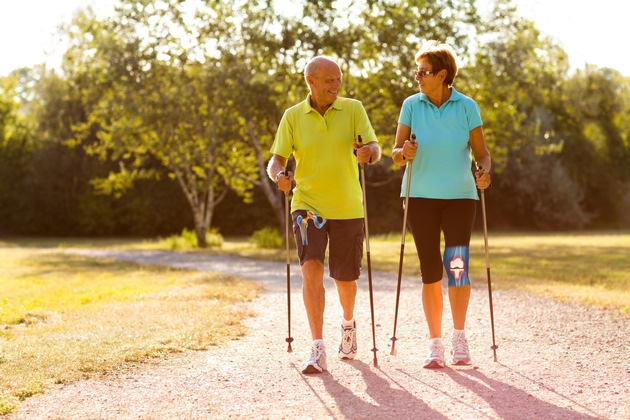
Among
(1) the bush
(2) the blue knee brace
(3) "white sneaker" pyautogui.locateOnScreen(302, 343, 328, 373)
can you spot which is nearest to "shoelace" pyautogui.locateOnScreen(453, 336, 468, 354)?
(2) the blue knee brace

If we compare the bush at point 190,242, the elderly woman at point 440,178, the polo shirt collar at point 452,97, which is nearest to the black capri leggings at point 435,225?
the elderly woman at point 440,178

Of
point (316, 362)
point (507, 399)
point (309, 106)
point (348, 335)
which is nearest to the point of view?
point (507, 399)

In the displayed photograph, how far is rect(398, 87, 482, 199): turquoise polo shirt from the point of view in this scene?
20.4 ft

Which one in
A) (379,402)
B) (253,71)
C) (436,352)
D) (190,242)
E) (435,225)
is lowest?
(379,402)

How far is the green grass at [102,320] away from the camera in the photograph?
21.3ft

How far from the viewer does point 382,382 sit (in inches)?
227

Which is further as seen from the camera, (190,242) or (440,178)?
(190,242)

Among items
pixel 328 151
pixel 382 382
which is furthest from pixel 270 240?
pixel 382 382

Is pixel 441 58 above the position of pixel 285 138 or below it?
above

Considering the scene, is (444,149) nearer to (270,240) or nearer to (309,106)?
(309,106)

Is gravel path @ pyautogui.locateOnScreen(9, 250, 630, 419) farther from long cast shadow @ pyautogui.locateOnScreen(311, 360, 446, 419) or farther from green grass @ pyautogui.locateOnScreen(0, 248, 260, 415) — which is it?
green grass @ pyautogui.locateOnScreen(0, 248, 260, 415)

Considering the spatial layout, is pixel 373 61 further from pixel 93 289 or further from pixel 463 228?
pixel 463 228

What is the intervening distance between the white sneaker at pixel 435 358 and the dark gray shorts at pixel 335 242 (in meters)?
0.76

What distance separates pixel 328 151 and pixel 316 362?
57.1 inches
